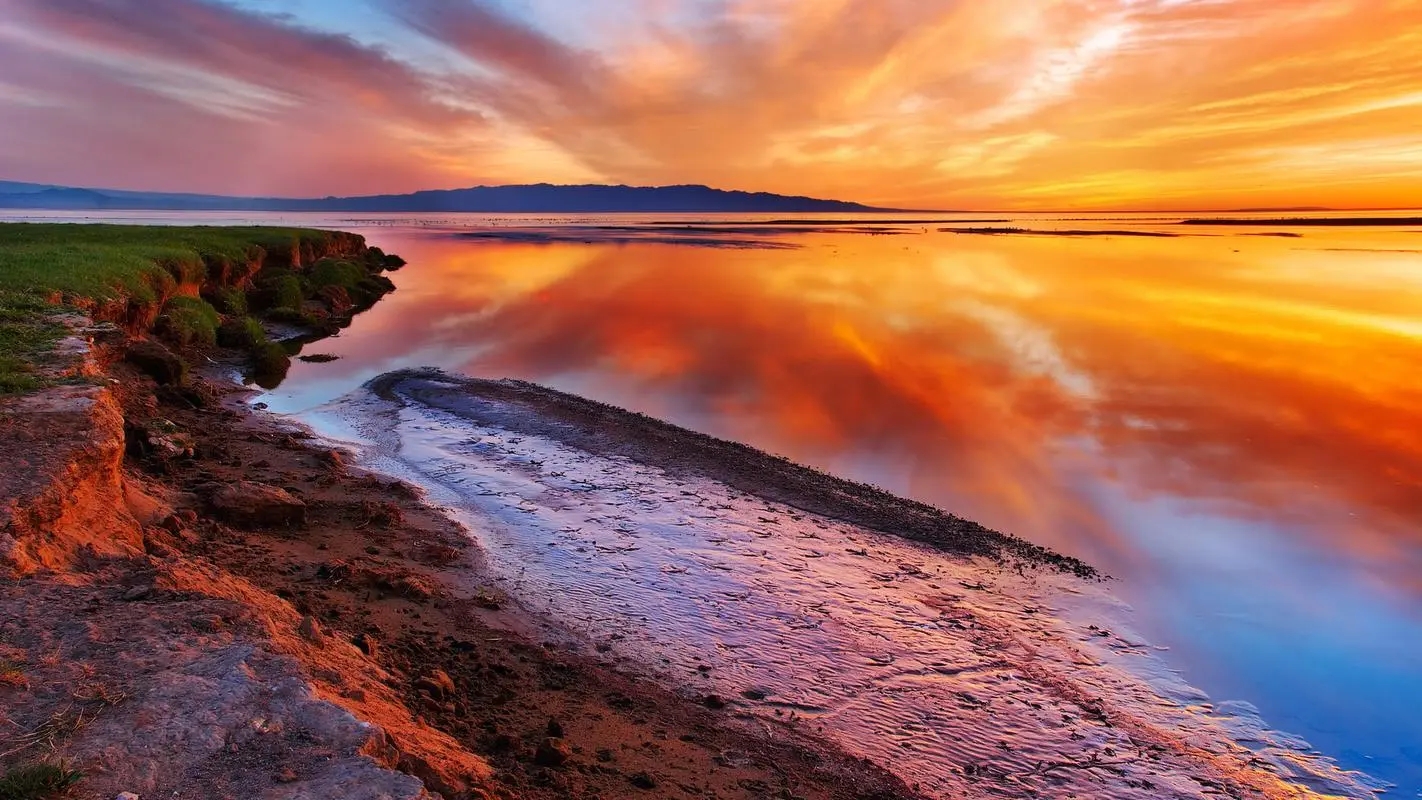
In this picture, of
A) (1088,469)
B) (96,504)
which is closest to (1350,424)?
(1088,469)

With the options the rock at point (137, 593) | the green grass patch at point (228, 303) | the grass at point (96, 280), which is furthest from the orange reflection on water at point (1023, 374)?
the rock at point (137, 593)

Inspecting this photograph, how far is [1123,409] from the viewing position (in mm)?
17109

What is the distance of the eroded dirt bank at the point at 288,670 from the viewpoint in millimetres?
4180

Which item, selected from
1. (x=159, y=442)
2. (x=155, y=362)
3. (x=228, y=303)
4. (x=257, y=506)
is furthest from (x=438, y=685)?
(x=228, y=303)

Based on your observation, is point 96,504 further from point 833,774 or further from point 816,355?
point 816,355

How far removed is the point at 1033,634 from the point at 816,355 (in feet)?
50.1

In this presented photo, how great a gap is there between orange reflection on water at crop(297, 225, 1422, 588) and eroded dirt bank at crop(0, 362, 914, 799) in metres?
6.82

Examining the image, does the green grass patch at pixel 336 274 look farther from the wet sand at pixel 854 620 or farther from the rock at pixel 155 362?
the wet sand at pixel 854 620

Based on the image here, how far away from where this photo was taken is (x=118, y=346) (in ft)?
44.3

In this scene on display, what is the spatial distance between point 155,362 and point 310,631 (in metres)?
11.2

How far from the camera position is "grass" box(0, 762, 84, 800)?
3.60 metres

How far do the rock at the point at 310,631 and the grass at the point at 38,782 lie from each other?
2148 millimetres

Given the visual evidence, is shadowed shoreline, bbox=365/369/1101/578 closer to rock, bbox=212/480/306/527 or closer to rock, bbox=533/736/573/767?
rock, bbox=212/480/306/527

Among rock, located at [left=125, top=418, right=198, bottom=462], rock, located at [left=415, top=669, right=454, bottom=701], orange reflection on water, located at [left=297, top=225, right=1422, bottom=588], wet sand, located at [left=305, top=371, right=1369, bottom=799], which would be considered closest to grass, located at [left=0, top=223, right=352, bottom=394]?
rock, located at [left=125, top=418, right=198, bottom=462]
